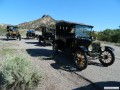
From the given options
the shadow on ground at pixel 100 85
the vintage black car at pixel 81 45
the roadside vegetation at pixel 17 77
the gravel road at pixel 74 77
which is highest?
the vintage black car at pixel 81 45

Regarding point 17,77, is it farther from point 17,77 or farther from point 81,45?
point 81,45

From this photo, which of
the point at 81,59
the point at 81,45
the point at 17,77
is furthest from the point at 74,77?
the point at 81,45

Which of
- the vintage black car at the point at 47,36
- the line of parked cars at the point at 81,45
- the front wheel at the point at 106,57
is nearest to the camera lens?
the line of parked cars at the point at 81,45

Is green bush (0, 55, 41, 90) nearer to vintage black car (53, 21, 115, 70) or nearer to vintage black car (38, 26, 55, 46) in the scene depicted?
vintage black car (53, 21, 115, 70)

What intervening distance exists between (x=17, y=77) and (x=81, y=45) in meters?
6.23

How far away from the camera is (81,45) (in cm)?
1444

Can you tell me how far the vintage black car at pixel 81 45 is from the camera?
520 inches

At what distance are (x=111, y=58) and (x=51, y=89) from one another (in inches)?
228

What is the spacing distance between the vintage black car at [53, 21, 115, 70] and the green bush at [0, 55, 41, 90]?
3839mm

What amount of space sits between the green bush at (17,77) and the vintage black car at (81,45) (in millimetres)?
3839

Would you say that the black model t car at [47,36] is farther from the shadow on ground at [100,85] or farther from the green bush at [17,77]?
the green bush at [17,77]

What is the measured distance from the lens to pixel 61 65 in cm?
1342

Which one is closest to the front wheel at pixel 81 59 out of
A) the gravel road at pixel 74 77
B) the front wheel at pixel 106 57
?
the gravel road at pixel 74 77

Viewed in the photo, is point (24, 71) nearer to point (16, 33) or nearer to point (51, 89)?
point (51, 89)
